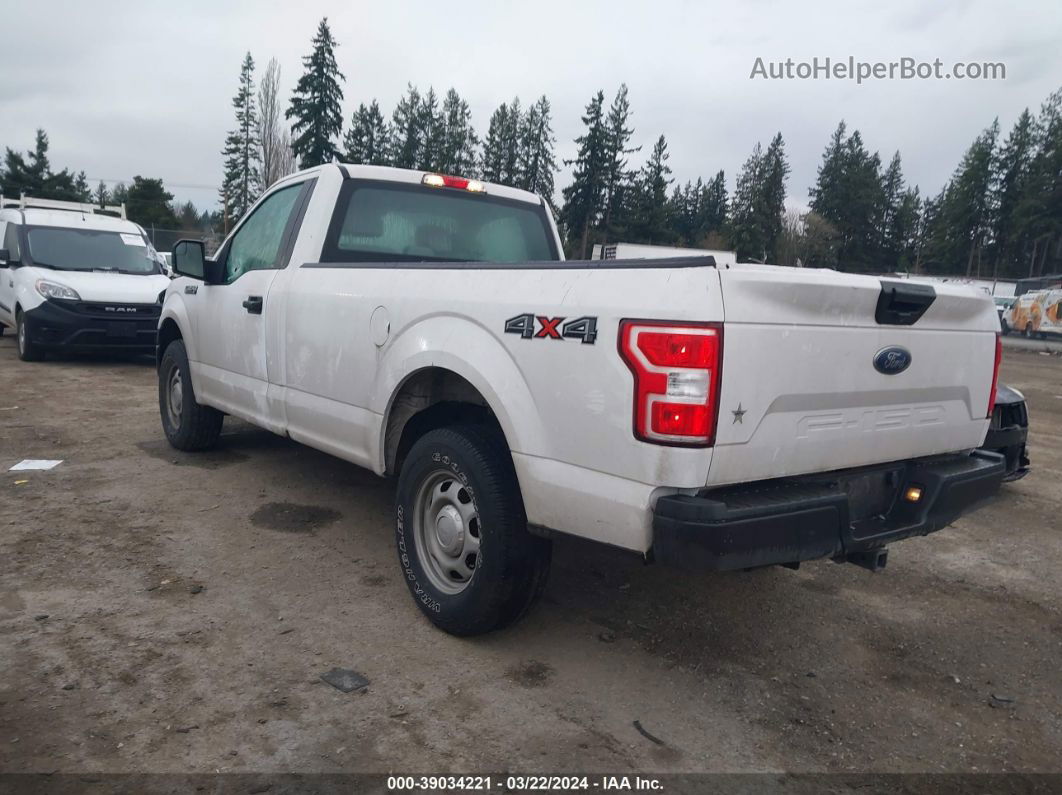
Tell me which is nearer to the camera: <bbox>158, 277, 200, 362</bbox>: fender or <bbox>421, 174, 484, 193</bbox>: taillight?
<bbox>421, 174, 484, 193</bbox>: taillight

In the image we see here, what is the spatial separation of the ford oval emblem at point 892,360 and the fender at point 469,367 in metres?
1.26

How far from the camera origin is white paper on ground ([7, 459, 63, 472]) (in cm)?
560

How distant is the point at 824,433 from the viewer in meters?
2.82

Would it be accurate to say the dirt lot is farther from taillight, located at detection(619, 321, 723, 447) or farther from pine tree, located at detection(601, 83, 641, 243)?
pine tree, located at detection(601, 83, 641, 243)

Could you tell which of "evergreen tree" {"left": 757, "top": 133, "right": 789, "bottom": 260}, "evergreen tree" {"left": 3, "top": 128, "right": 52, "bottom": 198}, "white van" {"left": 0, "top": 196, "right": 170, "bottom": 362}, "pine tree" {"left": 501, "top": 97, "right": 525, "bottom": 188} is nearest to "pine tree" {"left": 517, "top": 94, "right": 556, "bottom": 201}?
"pine tree" {"left": 501, "top": 97, "right": 525, "bottom": 188}

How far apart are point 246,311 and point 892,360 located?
365cm

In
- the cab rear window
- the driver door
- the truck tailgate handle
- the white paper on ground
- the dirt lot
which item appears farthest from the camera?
the white paper on ground

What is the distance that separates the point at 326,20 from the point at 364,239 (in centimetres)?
5320

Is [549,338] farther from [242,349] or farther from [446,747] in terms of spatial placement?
[242,349]

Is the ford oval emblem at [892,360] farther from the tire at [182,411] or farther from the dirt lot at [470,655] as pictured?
the tire at [182,411]

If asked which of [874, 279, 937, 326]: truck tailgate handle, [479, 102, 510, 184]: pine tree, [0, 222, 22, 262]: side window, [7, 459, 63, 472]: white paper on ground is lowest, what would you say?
[7, 459, 63, 472]: white paper on ground

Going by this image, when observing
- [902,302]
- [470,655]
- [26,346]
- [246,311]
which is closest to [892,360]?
[902,302]

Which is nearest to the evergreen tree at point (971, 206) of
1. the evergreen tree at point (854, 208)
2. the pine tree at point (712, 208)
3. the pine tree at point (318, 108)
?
the evergreen tree at point (854, 208)

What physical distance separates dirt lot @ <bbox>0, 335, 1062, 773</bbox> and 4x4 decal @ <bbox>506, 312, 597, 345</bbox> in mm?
1349
